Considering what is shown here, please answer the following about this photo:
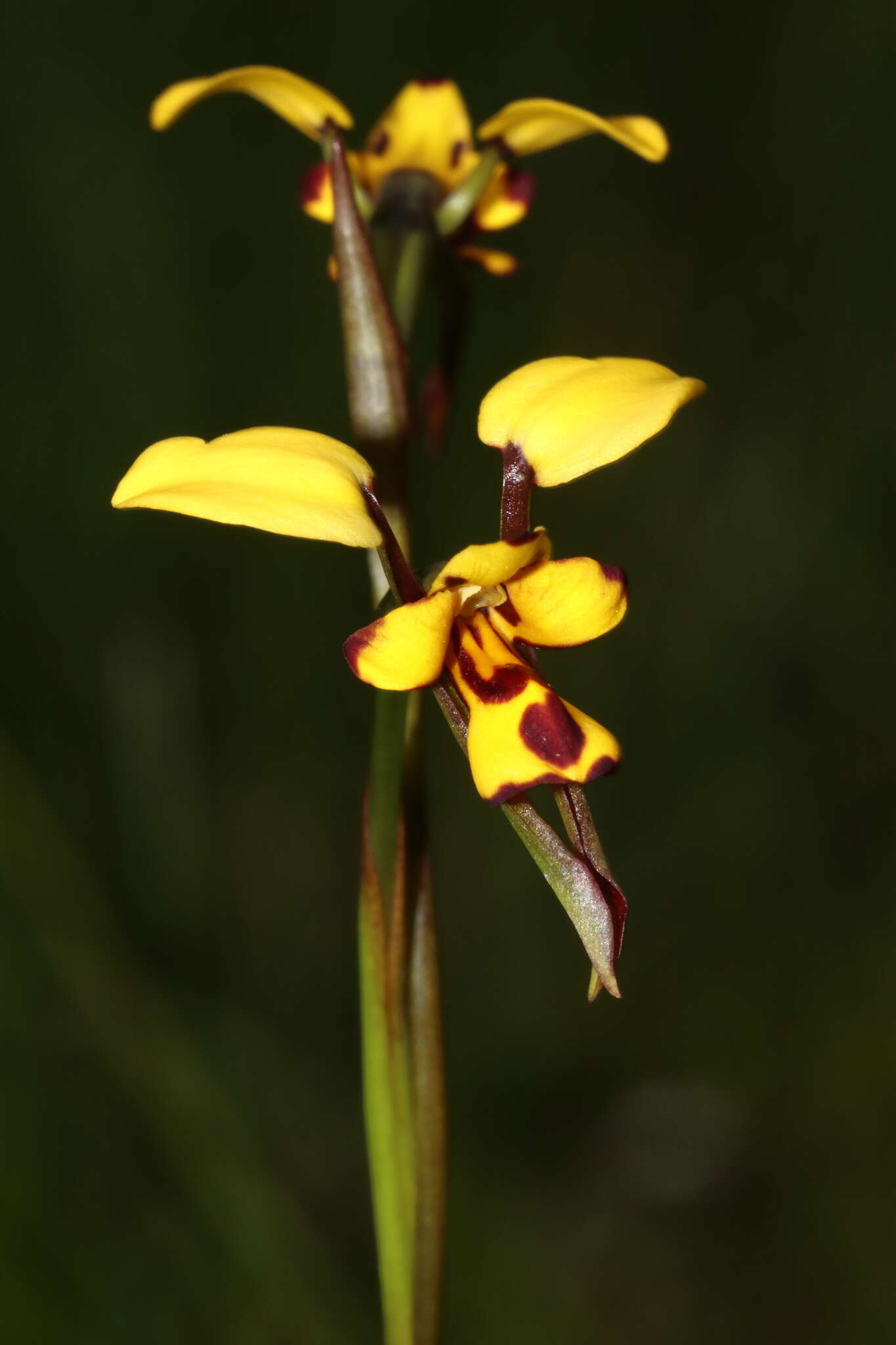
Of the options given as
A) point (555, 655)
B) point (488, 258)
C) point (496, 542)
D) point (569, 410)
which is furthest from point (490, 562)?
point (555, 655)

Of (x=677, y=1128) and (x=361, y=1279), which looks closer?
(x=361, y=1279)

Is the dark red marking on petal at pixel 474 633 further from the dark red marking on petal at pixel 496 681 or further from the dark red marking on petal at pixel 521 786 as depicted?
the dark red marking on petal at pixel 521 786

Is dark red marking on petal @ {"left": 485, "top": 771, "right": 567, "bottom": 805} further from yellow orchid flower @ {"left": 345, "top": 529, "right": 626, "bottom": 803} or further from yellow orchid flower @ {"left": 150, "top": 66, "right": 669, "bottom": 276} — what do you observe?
yellow orchid flower @ {"left": 150, "top": 66, "right": 669, "bottom": 276}

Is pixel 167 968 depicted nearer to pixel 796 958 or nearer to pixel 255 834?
pixel 255 834

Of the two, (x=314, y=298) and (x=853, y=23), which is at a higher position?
(x=853, y=23)

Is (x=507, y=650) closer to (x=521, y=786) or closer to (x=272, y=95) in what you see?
(x=521, y=786)

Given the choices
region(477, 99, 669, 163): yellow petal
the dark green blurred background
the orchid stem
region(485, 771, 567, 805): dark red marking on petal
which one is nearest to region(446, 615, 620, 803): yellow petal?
region(485, 771, 567, 805): dark red marking on petal

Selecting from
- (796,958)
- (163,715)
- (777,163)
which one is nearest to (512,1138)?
(796,958)

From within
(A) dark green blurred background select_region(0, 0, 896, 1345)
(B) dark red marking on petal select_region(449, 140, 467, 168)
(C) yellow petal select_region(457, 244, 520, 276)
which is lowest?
(A) dark green blurred background select_region(0, 0, 896, 1345)
